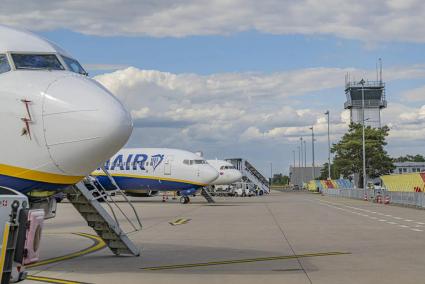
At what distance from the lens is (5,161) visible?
9477mm

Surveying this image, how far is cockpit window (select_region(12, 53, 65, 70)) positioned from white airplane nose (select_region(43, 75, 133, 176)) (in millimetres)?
617

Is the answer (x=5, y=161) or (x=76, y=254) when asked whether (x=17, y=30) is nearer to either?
(x=5, y=161)

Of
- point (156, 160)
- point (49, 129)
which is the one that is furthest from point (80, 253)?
point (156, 160)

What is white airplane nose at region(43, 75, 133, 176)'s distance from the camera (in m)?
9.38

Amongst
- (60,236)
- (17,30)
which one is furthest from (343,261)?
(60,236)

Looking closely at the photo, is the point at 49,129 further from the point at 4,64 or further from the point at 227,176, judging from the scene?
the point at 227,176

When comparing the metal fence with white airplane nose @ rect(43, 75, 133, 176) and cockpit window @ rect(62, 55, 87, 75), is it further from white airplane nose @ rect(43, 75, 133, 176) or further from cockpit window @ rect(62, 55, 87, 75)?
white airplane nose @ rect(43, 75, 133, 176)

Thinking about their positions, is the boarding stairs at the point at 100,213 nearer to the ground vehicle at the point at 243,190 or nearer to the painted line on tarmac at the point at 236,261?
the painted line on tarmac at the point at 236,261

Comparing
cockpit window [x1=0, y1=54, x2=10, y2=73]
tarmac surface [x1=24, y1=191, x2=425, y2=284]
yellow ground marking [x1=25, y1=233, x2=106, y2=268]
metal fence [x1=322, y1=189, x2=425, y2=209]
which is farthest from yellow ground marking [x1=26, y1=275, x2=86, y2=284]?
metal fence [x1=322, y1=189, x2=425, y2=209]

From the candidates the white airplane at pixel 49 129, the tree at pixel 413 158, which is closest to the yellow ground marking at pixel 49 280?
the white airplane at pixel 49 129

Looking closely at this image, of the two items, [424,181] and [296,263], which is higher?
[424,181]

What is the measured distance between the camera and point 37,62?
396 inches

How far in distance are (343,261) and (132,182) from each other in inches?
1263

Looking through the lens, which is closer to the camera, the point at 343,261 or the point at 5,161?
the point at 5,161
